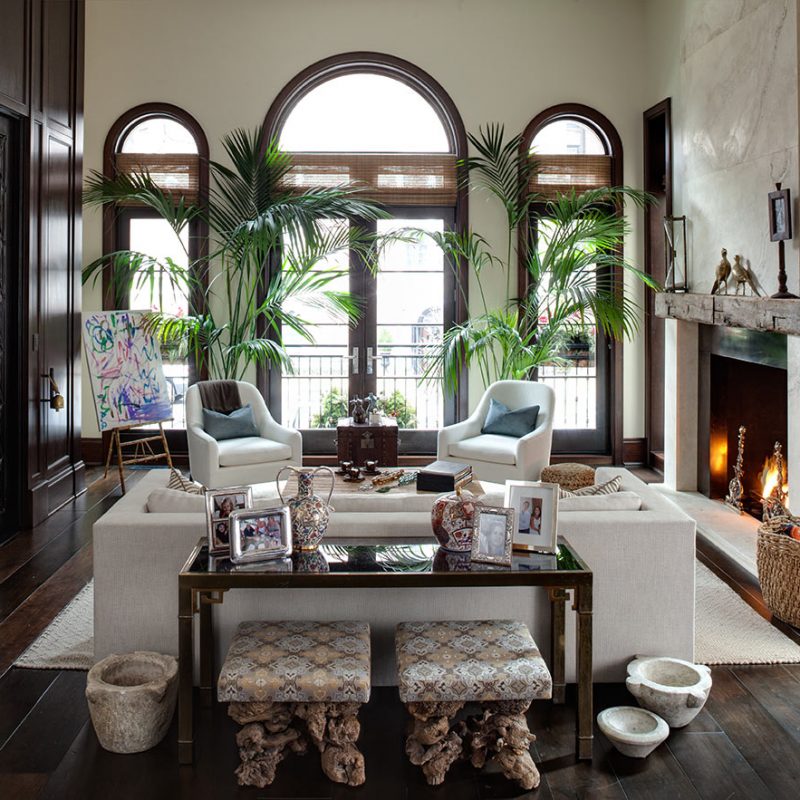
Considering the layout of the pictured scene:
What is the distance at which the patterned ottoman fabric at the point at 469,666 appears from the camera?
2781 millimetres

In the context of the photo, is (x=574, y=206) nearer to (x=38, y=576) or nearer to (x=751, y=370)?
(x=751, y=370)

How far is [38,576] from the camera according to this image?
4.86 metres

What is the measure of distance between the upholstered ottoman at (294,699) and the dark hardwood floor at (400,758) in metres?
0.06

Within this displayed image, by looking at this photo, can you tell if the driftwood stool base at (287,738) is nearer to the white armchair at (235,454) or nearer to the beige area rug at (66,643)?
the beige area rug at (66,643)

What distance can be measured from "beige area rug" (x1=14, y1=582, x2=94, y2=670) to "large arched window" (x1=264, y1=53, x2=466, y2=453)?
379 centimetres

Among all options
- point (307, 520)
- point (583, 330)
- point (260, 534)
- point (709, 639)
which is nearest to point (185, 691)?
point (260, 534)

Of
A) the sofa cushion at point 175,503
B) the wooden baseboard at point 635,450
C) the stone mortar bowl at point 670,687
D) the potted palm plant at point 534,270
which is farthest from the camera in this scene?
the wooden baseboard at point 635,450

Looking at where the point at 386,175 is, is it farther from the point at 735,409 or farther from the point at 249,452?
the point at 735,409

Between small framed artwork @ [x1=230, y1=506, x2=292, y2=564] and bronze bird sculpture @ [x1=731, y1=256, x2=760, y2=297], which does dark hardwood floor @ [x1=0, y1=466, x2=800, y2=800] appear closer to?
small framed artwork @ [x1=230, y1=506, x2=292, y2=564]

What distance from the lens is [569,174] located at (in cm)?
788

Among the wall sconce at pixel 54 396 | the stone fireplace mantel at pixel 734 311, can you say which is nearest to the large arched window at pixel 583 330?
the stone fireplace mantel at pixel 734 311

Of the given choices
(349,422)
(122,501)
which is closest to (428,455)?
(349,422)

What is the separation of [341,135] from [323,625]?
18.2ft

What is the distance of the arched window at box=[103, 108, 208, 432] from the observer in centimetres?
774
